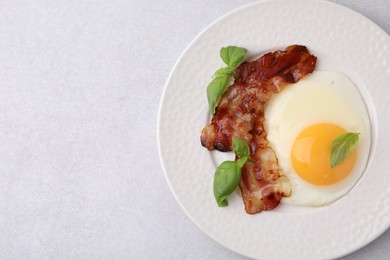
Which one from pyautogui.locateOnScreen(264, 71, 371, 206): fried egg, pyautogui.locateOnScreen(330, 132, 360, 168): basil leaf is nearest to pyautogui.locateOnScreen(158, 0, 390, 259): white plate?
pyautogui.locateOnScreen(264, 71, 371, 206): fried egg

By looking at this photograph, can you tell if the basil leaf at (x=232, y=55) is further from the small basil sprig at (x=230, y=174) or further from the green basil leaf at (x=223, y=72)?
the small basil sprig at (x=230, y=174)

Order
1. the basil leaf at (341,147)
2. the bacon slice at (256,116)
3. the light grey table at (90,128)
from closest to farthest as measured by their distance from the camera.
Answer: the basil leaf at (341,147) → the bacon slice at (256,116) → the light grey table at (90,128)

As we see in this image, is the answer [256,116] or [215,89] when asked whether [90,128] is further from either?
[256,116]

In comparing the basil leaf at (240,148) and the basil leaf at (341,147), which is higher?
the basil leaf at (240,148)

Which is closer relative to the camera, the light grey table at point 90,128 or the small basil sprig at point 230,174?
the small basil sprig at point 230,174

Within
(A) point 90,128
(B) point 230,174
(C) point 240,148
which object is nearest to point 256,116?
(C) point 240,148

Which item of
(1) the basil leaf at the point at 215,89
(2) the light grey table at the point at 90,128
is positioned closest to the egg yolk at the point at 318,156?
(1) the basil leaf at the point at 215,89
